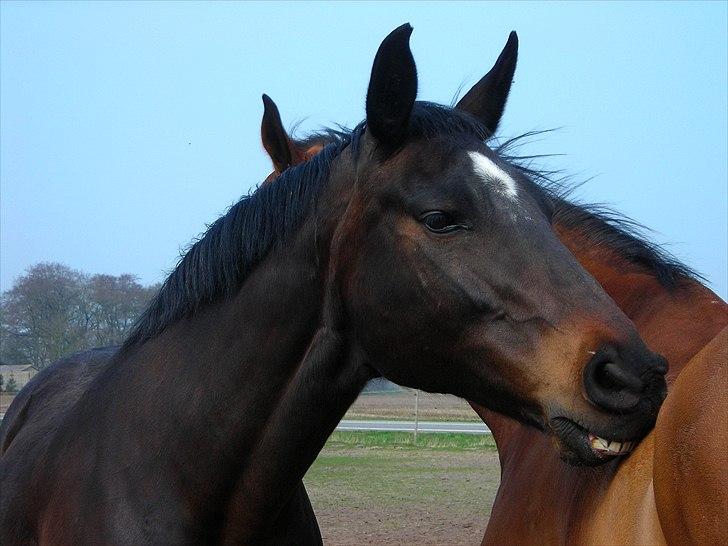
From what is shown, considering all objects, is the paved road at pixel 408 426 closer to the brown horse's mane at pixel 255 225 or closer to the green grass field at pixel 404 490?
the green grass field at pixel 404 490

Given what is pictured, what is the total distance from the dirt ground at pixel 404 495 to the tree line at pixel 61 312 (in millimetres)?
4500

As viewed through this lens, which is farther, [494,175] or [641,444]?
[494,175]

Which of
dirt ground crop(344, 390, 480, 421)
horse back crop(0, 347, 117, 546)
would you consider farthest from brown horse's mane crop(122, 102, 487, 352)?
dirt ground crop(344, 390, 480, 421)

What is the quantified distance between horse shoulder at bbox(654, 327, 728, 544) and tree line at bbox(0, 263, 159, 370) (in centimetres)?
1197

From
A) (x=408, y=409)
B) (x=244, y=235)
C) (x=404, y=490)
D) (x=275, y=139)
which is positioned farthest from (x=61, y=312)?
(x=244, y=235)

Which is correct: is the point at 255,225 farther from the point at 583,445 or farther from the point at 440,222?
the point at 583,445

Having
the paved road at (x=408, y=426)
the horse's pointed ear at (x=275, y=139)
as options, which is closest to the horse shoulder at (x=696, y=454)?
the horse's pointed ear at (x=275, y=139)

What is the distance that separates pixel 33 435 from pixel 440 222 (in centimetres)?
220

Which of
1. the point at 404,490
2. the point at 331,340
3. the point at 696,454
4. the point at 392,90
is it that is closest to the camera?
the point at 696,454

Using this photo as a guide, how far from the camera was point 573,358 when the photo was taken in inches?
84.0

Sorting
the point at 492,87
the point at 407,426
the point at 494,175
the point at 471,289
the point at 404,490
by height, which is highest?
the point at 492,87

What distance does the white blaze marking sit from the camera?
2424mm

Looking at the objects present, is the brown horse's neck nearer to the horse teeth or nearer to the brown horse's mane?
the horse teeth

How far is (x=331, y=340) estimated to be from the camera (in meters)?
2.66
